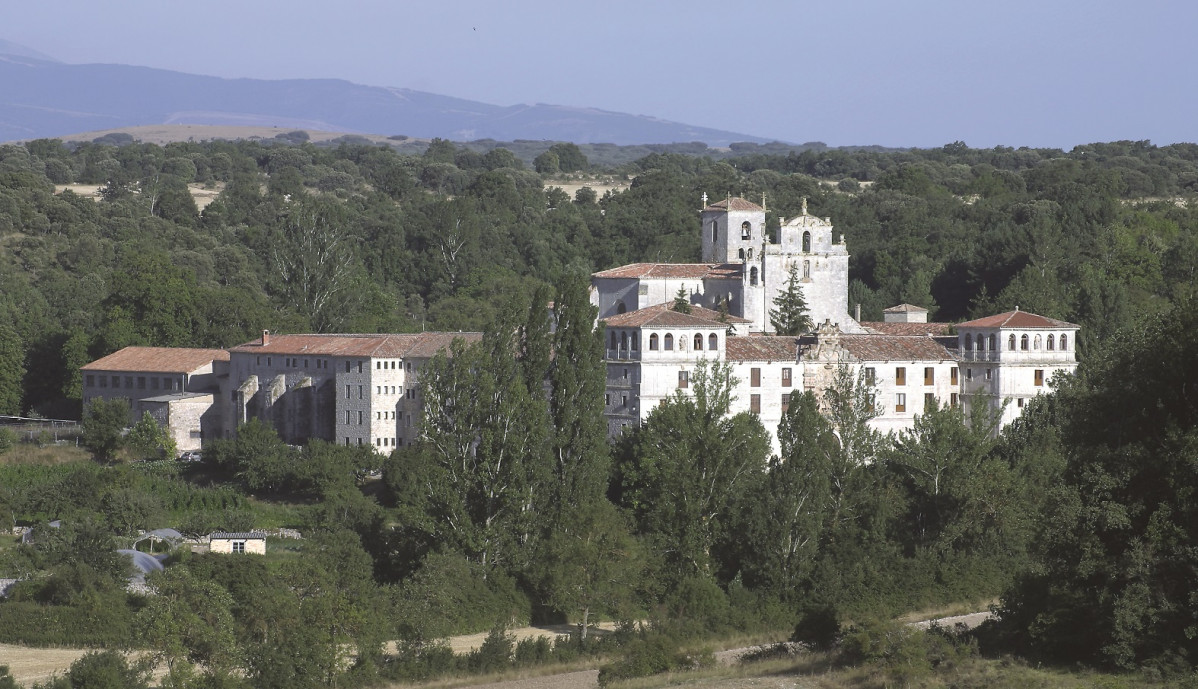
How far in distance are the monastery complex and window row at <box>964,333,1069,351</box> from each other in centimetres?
5

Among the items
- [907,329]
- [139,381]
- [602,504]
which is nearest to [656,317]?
[602,504]

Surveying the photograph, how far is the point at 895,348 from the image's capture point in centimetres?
6344

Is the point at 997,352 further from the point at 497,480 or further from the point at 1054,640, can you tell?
the point at 1054,640

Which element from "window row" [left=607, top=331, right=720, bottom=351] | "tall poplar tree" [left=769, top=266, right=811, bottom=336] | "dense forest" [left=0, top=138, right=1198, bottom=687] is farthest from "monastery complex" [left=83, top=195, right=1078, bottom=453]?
"dense forest" [left=0, top=138, right=1198, bottom=687]

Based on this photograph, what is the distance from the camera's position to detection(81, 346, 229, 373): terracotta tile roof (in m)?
75.3

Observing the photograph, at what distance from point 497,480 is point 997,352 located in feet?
70.8

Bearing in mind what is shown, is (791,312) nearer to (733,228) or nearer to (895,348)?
(895,348)

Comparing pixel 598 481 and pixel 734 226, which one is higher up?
pixel 734 226

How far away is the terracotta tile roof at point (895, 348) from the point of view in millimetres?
62438

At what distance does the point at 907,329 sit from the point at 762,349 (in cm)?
1000

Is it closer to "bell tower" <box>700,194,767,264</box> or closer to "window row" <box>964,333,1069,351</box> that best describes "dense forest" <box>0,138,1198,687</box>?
"window row" <box>964,333,1069,351</box>

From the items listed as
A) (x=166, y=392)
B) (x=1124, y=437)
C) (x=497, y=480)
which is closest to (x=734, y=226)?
(x=166, y=392)

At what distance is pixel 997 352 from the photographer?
62.4 metres

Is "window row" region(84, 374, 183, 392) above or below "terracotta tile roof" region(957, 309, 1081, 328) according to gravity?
below
